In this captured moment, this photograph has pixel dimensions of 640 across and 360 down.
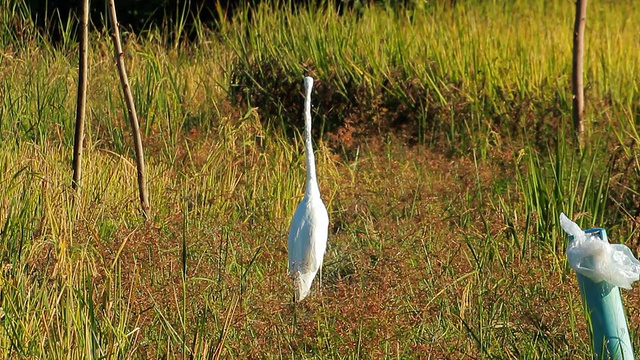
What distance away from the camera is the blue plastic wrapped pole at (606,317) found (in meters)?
2.45

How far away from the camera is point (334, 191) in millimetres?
4852

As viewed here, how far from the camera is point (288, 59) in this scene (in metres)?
6.41

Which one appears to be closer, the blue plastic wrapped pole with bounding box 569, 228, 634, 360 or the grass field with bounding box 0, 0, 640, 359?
the blue plastic wrapped pole with bounding box 569, 228, 634, 360

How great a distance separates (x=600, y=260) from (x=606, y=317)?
185 millimetres

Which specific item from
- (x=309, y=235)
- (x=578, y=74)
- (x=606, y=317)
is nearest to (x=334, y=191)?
(x=309, y=235)

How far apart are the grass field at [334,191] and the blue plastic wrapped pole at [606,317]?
0.93 feet

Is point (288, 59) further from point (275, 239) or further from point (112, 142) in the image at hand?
point (275, 239)

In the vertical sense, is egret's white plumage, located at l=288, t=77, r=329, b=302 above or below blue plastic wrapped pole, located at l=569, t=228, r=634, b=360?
below

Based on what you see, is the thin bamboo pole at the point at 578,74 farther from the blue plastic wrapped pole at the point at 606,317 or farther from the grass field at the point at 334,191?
the blue plastic wrapped pole at the point at 606,317

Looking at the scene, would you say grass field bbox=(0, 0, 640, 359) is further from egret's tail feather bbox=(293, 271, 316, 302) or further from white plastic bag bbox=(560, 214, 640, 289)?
white plastic bag bbox=(560, 214, 640, 289)

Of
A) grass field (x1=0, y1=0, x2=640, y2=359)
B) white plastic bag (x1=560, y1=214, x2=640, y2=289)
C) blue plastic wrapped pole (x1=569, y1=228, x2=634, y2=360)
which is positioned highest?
white plastic bag (x1=560, y1=214, x2=640, y2=289)

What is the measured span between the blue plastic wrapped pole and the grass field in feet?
0.93

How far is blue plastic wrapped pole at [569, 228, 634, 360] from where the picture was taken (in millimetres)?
2453

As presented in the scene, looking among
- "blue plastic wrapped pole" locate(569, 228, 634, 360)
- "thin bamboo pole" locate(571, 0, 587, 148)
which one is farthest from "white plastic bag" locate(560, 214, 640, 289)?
"thin bamboo pole" locate(571, 0, 587, 148)
